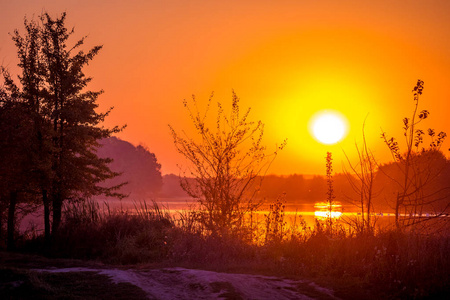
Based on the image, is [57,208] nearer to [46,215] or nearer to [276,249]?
[46,215]

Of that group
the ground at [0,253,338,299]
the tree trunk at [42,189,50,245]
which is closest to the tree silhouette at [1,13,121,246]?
the tree trunk at [42,189,50,245]

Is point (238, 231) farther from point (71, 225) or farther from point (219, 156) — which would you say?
point (71, 225)

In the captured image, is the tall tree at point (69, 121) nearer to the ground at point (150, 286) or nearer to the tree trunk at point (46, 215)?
the tree trunk at point (46, 215)

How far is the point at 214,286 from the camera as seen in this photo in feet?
31.5

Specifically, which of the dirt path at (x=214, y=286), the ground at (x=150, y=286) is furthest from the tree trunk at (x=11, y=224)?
the dirt path at (x=214, y=286)

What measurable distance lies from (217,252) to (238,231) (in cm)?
281

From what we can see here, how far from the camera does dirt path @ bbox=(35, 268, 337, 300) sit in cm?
917

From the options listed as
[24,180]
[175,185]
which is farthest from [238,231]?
[175,185]

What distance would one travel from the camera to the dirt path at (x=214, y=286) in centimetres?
917

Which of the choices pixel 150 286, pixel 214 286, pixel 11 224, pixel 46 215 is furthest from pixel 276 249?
pixel 11 224

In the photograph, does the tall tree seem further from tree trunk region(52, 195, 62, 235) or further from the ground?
the ground

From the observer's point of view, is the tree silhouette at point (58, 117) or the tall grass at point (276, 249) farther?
the tree silhouette at point (58, 117)

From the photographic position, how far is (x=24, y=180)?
20.1 m

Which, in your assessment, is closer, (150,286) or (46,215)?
(150,286)
